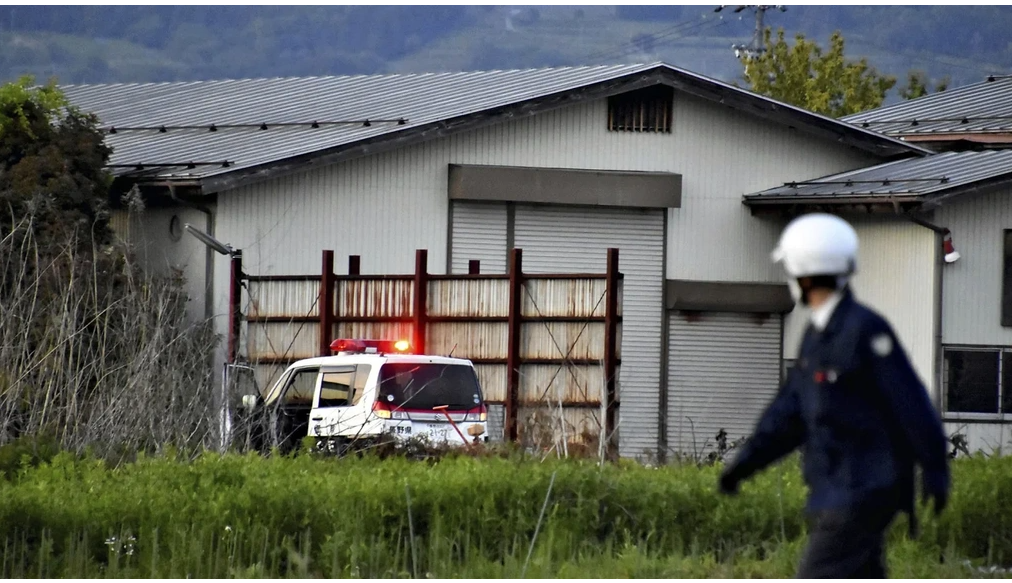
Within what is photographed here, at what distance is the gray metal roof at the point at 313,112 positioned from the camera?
79.9ft

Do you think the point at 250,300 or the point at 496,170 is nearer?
the point at 250,300

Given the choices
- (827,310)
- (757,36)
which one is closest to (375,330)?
(827,310)

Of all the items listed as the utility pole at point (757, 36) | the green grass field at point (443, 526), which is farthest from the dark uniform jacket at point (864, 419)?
the utility pole at point (757, 36)

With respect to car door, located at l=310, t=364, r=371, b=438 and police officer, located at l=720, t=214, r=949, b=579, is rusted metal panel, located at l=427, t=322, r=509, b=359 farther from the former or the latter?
police officer, located at l=720, t=214, r=949, b=579

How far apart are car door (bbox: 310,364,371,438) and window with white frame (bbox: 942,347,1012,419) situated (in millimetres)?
10549

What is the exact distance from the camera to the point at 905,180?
2412cm

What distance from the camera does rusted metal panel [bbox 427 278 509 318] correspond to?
20.2m

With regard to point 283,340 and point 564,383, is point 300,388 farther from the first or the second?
point 283,340

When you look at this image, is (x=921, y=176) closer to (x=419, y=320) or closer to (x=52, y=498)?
(x=419, y=320)

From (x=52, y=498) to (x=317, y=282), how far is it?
11.2m

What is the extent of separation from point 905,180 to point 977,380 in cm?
328

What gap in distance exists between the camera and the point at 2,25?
172625 millimetres

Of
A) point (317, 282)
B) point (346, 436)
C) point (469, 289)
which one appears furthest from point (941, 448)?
point (317, 282)

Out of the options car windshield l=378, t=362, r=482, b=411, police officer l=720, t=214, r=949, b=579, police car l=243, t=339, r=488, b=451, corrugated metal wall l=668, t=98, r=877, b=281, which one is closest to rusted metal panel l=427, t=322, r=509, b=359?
police car l=243, t=339, r=488, b=451
